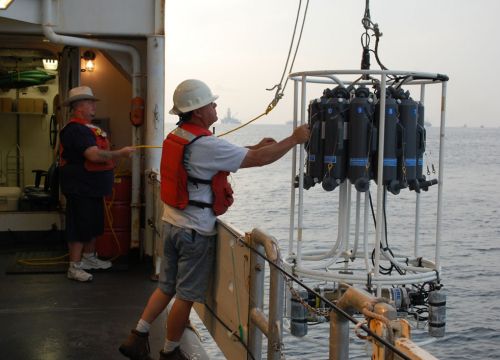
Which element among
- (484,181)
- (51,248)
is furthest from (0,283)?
(484,181)

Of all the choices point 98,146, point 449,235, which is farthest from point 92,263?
point 449,235

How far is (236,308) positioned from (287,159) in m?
74.2

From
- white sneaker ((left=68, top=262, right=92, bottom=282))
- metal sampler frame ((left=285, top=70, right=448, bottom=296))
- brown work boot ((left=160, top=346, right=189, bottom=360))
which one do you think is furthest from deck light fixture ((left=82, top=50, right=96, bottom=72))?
brown work boot ((left=160, top=346, right=189, bottom=360))

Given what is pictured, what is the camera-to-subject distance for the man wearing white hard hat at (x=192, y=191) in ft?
14.1

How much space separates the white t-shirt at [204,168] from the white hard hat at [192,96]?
0.23m

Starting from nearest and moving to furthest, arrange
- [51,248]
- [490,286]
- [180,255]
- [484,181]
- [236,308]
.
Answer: [236,308]
[180,255]
[51,248]
[490,286]
[484,181]

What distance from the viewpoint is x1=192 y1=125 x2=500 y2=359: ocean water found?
558 inches

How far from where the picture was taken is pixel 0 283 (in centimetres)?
702

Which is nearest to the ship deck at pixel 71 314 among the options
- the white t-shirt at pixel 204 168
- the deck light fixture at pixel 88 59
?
the white t-shirt at pixel 204 168

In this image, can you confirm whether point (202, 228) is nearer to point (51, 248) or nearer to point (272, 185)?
point (51, 248)

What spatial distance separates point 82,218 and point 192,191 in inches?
119

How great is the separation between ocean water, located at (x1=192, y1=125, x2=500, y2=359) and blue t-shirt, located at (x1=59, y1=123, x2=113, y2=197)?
1405 mm

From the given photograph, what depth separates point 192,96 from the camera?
4410mm

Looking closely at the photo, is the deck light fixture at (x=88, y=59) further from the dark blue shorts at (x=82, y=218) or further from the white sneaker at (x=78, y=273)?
the white sneaker at (x=78, y=273)
